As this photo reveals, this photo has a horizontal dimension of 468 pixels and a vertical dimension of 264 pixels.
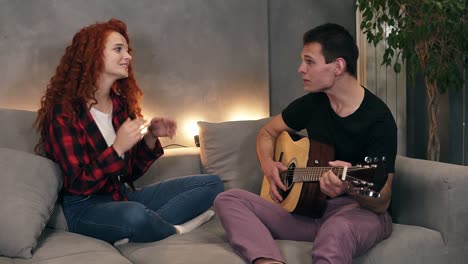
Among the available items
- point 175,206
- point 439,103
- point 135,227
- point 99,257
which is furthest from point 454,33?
point 99,257

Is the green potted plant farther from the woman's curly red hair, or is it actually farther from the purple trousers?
the woman's curly red hair

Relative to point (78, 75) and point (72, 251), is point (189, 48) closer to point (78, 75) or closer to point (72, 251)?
point (78, 75)

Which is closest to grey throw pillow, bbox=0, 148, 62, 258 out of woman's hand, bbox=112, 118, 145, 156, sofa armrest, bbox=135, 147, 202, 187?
woman's hand, bbox=112, 118, 145, 156

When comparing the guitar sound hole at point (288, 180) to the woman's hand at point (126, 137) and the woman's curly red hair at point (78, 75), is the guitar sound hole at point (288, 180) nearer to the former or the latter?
the woman's hand at point (126, 137)

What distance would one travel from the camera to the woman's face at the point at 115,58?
2551mm

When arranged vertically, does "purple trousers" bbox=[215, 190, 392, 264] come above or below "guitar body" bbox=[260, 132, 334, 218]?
below

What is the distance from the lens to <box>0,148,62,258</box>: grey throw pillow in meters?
2.04

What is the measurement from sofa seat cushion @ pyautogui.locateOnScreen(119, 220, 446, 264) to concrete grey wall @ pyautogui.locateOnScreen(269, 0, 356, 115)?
1.46 meters

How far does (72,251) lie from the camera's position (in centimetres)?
207

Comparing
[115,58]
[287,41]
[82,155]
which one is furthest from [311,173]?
[287,41]

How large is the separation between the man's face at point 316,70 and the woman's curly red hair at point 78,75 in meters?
0.82

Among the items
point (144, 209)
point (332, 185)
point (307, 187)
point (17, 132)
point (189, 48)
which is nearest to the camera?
point (332, 185)

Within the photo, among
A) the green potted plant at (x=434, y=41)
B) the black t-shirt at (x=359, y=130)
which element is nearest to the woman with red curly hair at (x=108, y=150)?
the black t-shirt at (x=359, y=130)

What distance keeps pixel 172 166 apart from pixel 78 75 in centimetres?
64
